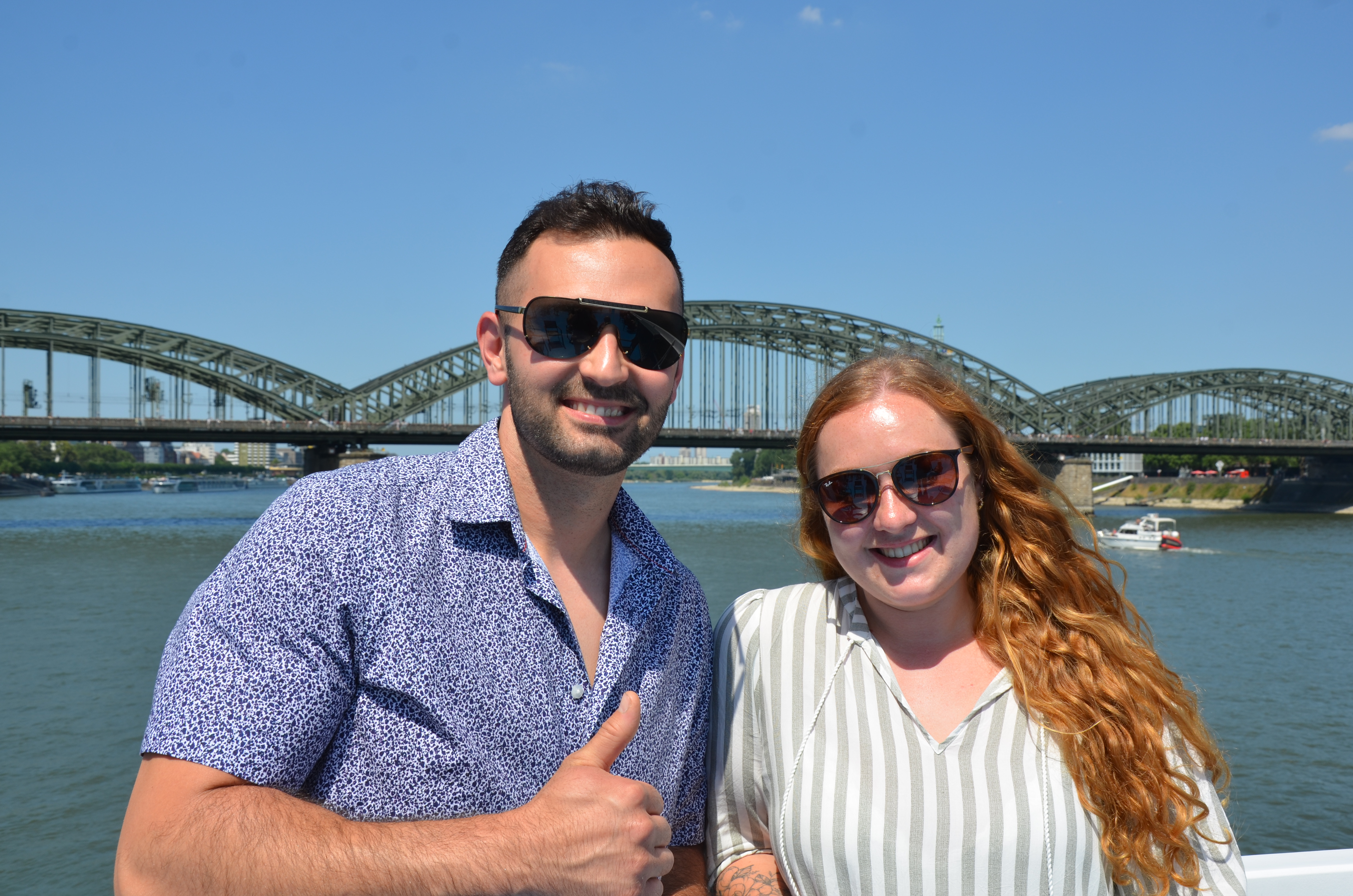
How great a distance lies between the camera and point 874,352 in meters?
2.66

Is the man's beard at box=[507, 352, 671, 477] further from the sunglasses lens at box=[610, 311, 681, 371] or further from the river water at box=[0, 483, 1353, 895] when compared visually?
the river water at box=[0, 483, 1353, 895]

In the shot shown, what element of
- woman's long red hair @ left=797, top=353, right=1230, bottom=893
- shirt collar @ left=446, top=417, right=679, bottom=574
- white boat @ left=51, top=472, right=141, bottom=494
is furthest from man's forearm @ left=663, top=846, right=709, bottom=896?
white boat @ left=51, top=472, right=141, bottom=494

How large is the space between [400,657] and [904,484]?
4.32 ft

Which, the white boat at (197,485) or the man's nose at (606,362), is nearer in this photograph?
the man's nose at (606,362)

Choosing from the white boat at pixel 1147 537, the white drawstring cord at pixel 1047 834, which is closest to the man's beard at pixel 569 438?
the white drawstring cord at pixel 1047 834

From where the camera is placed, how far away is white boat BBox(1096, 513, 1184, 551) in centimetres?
3319

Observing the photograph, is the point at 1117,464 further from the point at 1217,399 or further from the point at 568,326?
the point at 568,326

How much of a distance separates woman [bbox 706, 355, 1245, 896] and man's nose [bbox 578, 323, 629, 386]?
70 centimetres

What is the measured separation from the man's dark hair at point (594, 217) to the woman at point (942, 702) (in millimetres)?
743

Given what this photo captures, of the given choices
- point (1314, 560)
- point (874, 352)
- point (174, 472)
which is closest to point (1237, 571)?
point (1314, 560)

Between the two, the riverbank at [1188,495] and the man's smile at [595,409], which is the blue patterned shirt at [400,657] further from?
the riverbank at [1188,495]

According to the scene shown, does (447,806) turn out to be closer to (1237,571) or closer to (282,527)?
(282,527)

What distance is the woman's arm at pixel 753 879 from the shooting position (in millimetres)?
2230

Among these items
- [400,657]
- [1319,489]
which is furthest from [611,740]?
[1319,489]
